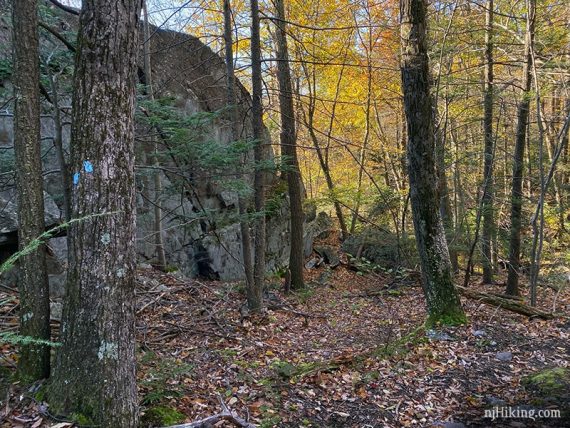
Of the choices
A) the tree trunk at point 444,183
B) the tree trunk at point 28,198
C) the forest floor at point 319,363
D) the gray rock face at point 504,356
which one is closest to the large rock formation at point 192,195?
the forest floor at point 319,363

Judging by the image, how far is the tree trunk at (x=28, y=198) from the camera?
11.2 feet

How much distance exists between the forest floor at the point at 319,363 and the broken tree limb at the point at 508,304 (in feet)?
0.72

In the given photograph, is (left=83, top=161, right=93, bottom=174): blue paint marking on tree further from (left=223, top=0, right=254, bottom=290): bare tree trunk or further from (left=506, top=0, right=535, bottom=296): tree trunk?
(left=506, top=0, right=535, bottom=296): tree trunk

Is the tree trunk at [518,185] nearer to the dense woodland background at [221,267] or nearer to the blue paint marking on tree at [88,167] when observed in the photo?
the dense woodland background at [221,267]

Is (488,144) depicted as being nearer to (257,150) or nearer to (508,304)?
(508,304)

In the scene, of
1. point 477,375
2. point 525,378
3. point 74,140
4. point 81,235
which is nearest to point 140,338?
point 81,235

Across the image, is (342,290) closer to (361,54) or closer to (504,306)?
(504,306)

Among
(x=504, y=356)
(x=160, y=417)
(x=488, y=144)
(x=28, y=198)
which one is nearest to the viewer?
(x=160, y=417)

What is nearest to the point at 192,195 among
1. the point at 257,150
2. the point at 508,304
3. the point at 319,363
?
the point at 257,150

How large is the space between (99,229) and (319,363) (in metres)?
3.28

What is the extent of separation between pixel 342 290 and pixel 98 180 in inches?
376

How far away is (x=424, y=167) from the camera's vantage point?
19.8ft

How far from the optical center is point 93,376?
297cm

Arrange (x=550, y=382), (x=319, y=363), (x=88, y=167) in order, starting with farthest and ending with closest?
(x=319, y=363)
(x=550, y=382)
(x=88, y=167)
